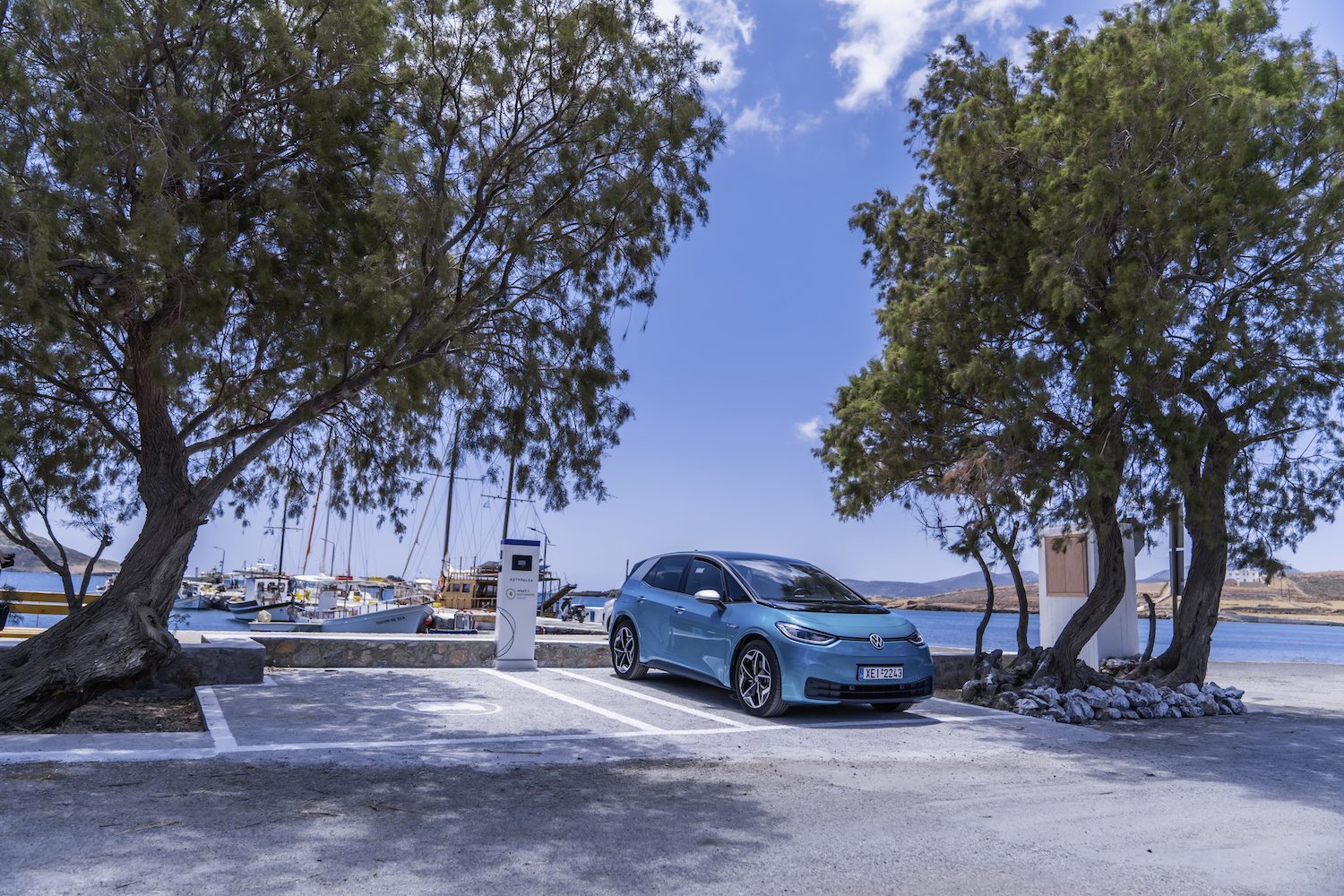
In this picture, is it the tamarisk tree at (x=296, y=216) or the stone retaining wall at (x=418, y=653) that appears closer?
the tamarisk tree at (x=296, y=216)

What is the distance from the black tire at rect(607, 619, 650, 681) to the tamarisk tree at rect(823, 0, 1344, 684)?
4.03 m

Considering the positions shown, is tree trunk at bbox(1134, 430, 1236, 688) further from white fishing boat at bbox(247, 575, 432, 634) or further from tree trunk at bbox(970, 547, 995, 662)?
white fishing boat at bbox(247, 575, 432, 634)

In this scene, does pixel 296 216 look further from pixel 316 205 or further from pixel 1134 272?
pixel 1134 272

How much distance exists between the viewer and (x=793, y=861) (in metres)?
4.18

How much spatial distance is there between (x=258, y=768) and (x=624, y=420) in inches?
195

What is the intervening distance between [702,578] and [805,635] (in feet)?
5.94

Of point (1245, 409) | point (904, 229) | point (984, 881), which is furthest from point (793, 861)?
point (904, 229)

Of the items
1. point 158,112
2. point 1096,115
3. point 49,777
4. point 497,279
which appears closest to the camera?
point 49,777

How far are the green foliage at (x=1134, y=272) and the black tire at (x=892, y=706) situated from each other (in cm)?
253

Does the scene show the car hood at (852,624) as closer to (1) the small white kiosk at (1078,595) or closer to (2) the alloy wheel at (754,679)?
(2) the alloy wheel at (754,679)

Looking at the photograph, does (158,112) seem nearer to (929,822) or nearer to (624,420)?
(624,420)

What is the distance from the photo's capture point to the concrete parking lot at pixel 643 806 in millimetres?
3865

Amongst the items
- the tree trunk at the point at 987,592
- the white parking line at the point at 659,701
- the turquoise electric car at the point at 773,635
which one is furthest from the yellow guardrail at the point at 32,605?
the tree trunk at the point at 987,592

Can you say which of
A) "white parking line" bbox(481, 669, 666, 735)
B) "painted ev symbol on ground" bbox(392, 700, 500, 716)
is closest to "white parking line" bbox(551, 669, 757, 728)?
"white parking line" bbox(481, 669, 666, 735)
